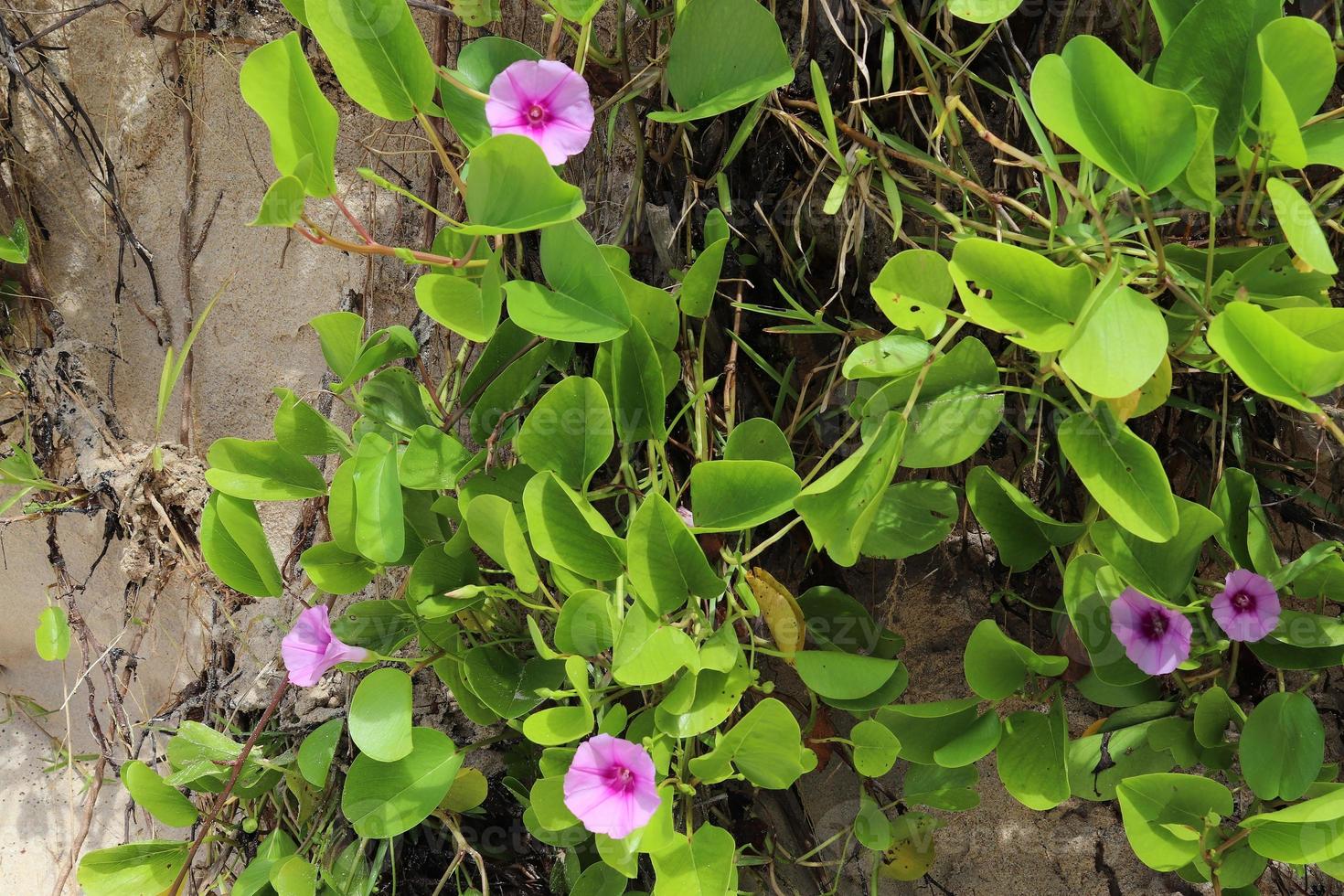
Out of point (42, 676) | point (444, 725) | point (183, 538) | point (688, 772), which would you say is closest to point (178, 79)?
point (183, 538)

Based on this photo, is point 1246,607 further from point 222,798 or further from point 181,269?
point 181,269

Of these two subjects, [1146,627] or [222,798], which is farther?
[222,798]

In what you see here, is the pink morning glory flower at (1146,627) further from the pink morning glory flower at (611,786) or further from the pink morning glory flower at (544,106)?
the pink morning glory flower at (544,106)

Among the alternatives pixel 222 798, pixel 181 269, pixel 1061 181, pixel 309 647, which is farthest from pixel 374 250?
pixel 181 269

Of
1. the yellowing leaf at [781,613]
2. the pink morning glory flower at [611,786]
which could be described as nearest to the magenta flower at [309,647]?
the pink morning glory flower at [611,786]

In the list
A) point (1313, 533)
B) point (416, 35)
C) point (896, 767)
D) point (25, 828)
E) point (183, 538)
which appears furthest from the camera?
point (25, 828)

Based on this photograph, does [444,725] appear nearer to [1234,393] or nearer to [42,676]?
[1234,393]
